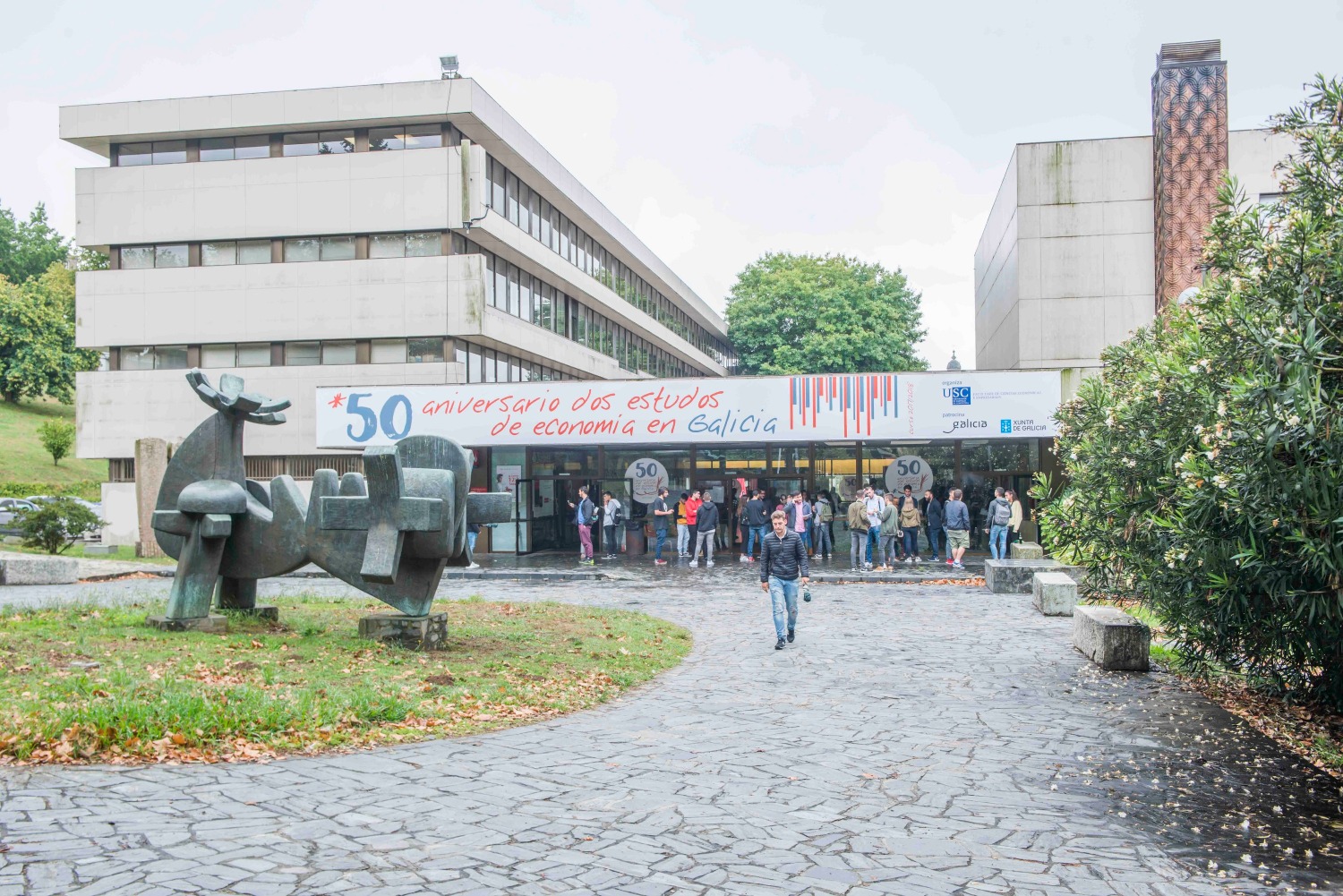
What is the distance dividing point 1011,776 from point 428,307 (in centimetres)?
2910

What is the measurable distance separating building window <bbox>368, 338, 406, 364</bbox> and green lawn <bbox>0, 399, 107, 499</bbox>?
67.8ft

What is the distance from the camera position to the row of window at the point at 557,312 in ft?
120

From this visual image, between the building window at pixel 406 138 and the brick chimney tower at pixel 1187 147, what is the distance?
2183 centimetres

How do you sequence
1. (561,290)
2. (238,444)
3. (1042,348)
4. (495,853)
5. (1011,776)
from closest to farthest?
(495,853) < (1011,776) < (238,444) < (1042,348) < (561,290)

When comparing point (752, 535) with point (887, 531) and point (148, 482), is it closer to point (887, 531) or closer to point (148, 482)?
point (887, 531)

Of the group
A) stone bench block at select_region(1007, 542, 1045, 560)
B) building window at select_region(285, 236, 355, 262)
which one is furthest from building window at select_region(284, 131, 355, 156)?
stone bench block at select_region(1007, 542, 1045, 560)

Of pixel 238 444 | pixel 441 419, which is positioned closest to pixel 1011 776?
pixel 238 444

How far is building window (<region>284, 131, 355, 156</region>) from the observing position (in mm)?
34781

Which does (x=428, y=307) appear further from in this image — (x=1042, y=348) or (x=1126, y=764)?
(x=1126, y=764)

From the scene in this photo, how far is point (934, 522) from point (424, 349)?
1689 centimetres

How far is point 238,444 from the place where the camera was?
12422mm

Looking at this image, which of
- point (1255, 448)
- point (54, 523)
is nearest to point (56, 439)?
point (54, 523)

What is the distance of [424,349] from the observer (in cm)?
3416

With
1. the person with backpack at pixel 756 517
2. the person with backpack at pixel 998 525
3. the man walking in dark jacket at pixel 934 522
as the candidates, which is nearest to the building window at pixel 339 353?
the person with backpack at pixel 756 517
